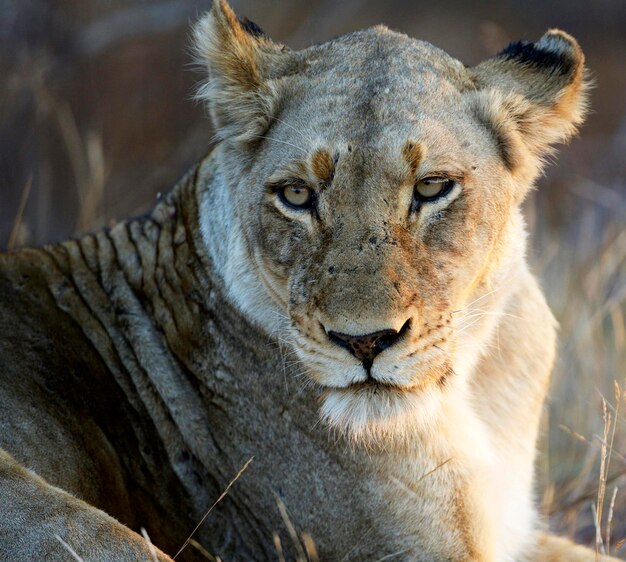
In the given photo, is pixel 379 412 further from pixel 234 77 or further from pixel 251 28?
pixel 251 28

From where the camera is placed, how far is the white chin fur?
353 centimetres

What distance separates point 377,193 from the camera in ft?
11.8

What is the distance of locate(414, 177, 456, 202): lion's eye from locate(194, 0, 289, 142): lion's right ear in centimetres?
69

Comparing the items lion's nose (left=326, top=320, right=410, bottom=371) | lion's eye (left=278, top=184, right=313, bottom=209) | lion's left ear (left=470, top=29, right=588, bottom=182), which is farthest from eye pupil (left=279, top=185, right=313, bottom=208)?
lion's left ear (left=470, top=29, right=588, bottom=182)

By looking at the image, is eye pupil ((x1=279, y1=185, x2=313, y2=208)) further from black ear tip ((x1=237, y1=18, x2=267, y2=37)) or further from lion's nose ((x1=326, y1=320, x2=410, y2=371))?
black ear tip ((x1=237, y1=18, x2=267, y2=37))

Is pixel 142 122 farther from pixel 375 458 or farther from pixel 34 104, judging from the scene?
pixel 375 458

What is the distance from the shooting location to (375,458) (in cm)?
385

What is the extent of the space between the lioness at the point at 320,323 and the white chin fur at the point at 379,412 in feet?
0.03

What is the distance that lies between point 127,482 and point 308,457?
705 mm

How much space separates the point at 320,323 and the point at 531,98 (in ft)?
4.14

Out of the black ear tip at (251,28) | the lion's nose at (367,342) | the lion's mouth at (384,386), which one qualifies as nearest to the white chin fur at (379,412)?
the lion's mouth at (384,386)

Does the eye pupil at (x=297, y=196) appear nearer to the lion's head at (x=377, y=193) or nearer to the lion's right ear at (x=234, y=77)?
the lion's head at (x=377, y=193)

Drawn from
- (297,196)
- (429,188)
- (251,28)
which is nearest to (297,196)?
(297,196)

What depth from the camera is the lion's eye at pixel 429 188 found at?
3666mm
